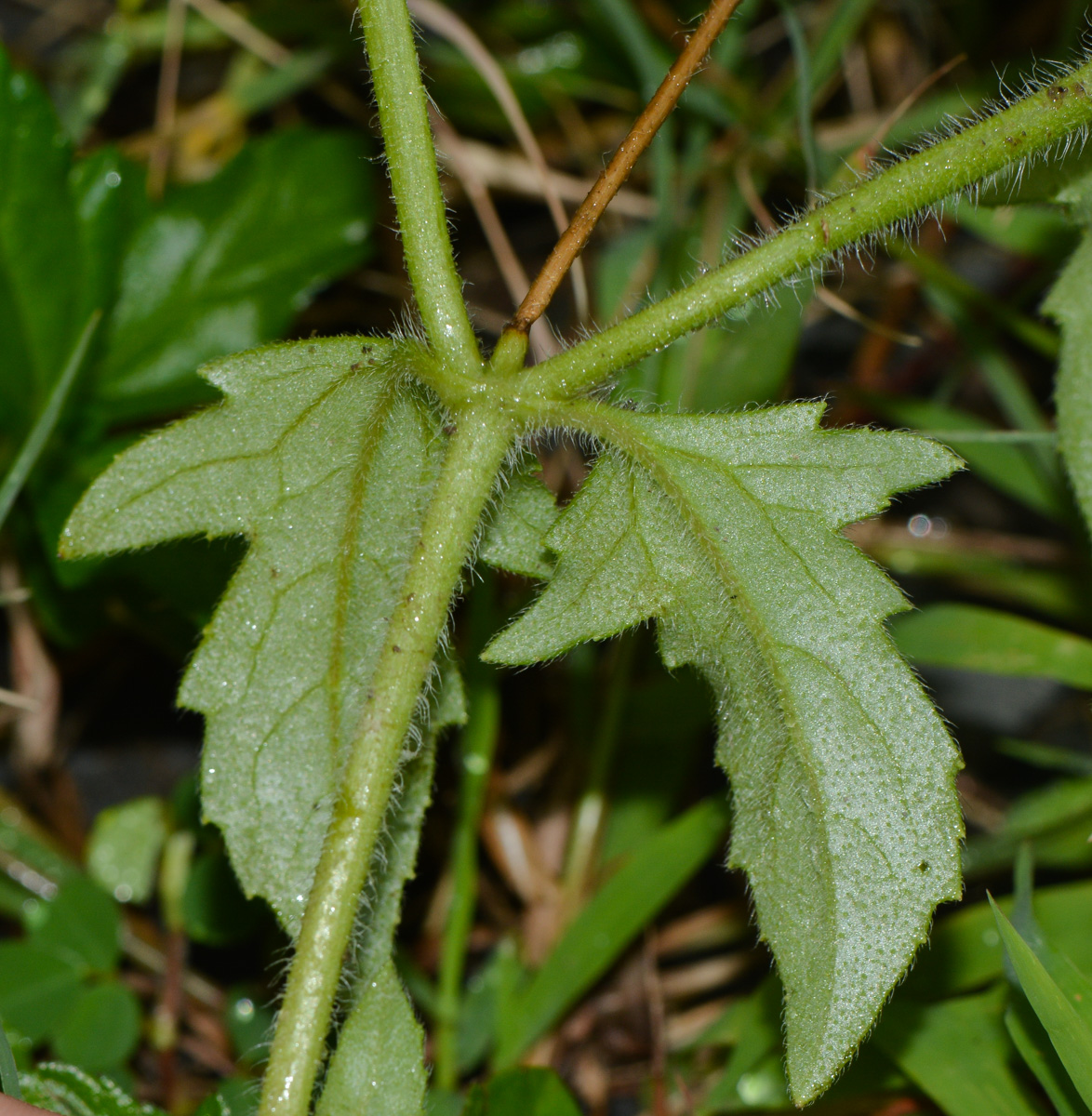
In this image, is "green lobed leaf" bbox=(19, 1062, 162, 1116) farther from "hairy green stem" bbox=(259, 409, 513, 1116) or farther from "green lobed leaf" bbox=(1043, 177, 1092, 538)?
"green lobed leaf" bbox=(1043, 177, 1092, 538)

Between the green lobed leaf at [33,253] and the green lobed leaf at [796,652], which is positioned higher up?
the green lobed leaf at [33,253]

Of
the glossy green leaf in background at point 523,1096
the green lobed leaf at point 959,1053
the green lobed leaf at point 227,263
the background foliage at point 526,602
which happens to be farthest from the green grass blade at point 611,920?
the green lobed leaf at point 227,263

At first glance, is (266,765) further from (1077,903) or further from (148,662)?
(1077,903)

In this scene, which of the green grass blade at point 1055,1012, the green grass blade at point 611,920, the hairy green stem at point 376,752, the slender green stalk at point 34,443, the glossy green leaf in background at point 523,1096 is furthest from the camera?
the green grass blade at point 611,920

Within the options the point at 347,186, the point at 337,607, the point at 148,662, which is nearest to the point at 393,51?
the point at 337,607

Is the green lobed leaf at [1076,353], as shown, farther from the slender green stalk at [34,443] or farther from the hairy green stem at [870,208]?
the slender green stalk at [34,443]

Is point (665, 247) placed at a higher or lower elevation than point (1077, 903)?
higher

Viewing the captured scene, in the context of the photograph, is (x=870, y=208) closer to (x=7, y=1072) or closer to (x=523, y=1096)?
(x=523, y=1096)
